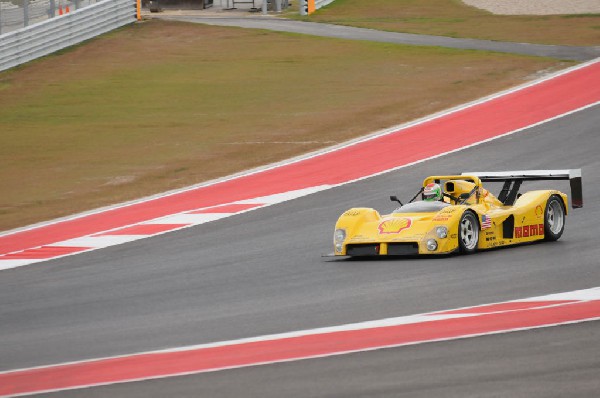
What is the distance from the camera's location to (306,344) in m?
9.84

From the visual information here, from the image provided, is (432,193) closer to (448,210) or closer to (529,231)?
(448,210)

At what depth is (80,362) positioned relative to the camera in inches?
382

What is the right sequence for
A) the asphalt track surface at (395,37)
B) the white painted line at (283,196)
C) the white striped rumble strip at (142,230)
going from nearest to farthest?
the white striped rumble strip at (142,230), the white painted line at (283,196), the asphalt track surface at (395,37)

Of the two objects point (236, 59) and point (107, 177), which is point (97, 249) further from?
point (236, 59)

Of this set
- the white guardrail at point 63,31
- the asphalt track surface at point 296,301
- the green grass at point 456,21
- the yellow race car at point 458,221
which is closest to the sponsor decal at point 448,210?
the yellow race car at point 458,221

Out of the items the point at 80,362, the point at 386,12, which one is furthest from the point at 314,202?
the point at 386,12

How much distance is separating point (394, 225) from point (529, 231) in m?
1.83

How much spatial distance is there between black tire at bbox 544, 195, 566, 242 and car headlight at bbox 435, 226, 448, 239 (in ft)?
5.90

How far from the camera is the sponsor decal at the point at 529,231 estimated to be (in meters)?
14.8

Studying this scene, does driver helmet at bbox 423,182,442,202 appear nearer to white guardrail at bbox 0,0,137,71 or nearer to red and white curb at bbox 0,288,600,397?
red and white curb at bbox 0,288,600,397

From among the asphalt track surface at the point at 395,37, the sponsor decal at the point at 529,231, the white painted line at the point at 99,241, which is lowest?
the white painted line at the point at 99,241

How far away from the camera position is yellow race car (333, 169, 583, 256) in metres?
14.0

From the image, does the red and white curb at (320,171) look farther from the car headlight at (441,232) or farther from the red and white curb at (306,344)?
the red and white curb at (306,344)

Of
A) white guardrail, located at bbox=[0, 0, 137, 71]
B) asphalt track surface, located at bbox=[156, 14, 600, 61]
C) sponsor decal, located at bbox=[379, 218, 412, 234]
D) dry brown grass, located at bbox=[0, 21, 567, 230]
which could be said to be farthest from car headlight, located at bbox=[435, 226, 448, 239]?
white guardrail, located at bbox=[0, 0, 137, 71]
